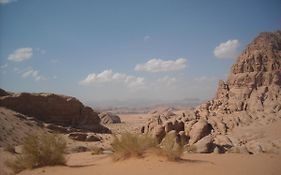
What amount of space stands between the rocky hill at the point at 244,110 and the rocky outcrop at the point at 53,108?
850 centimetres

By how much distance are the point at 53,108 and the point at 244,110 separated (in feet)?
61.2

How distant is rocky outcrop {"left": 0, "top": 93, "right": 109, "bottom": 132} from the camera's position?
1299 inches

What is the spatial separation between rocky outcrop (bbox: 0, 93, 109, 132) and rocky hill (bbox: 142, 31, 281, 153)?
850 centimetres

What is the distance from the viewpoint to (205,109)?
3472 centimetres

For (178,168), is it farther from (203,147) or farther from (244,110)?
(244,110)

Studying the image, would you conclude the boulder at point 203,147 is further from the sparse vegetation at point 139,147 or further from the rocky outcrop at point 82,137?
the rocky outcrop at point 82,137

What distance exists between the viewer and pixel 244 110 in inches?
1248

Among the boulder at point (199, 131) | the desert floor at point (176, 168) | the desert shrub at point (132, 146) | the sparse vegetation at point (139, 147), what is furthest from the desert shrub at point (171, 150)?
the boulder at point (199, 131)

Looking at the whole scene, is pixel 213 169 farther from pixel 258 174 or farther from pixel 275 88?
pixel 275 88

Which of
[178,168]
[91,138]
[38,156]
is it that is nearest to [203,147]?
[178,168]

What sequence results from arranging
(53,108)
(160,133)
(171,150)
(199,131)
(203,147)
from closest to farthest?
(171,150)
(203,147)
(160,133)
(199,131)
(53,108)

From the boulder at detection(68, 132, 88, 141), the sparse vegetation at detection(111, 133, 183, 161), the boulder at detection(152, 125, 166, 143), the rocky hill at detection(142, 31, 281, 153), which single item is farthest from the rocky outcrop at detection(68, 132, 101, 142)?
the sparse vegetation at detection(111, 133, 183, 161)

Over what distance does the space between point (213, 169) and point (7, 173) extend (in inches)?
335

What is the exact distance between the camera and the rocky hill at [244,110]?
84.6 ft
